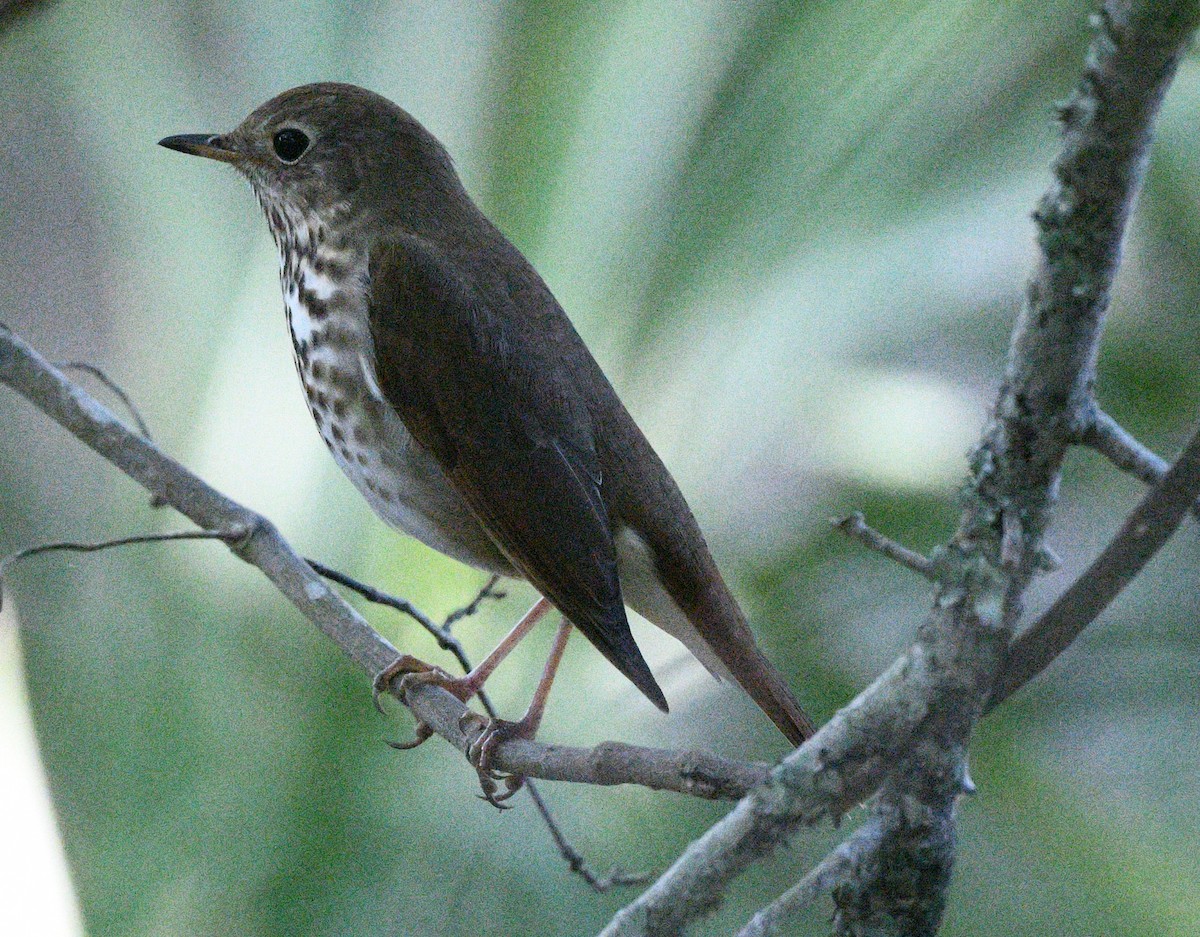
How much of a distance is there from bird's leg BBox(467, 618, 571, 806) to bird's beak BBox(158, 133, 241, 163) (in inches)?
36.3

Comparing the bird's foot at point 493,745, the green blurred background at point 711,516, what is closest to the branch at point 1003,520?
the bird's foot at point 493,745

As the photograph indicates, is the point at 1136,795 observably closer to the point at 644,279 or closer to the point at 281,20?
the point at 644,279

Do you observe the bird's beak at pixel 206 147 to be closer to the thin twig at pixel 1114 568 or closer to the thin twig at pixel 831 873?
the thin twig at pixel 831 873

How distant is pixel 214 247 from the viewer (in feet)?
8.75

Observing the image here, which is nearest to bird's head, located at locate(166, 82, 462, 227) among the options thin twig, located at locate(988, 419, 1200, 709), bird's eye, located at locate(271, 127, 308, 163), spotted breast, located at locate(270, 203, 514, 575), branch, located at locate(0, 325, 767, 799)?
bird's eye, located at locate(271, 127, 308, 163)

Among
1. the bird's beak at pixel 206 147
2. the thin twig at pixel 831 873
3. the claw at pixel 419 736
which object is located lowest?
the claw at pixel 419 736

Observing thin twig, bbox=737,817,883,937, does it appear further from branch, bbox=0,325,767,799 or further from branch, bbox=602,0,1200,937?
branch, bbox=0,325,767,799

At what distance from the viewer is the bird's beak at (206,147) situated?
213 centimetres

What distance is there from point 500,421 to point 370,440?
0.19m

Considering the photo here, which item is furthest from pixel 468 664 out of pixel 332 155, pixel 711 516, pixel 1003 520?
pixel 1003 520

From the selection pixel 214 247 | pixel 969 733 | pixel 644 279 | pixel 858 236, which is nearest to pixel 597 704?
pixel 644 279

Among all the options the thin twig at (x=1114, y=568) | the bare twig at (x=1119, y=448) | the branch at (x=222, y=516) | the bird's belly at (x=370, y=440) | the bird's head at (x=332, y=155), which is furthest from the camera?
the bird's head at (x=332, y=155)

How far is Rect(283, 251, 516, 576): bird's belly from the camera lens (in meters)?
1.88

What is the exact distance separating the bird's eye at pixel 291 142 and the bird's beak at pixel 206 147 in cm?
7
